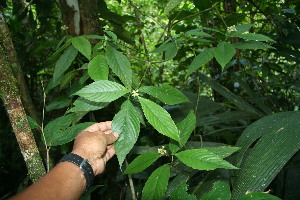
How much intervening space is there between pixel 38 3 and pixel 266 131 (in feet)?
6.12

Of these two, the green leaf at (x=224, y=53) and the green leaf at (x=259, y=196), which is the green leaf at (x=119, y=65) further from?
the green leaf at (x=259, y=196)

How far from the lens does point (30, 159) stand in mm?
976

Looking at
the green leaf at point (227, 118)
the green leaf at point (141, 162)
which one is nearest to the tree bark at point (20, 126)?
the green leaf at point (141, 162)

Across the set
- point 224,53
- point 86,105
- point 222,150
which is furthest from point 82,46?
point 222,150

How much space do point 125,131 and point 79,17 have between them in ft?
3.25

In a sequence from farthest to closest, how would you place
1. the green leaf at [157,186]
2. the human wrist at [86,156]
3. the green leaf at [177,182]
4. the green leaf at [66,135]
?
the green leaf at [177,182] < the green leaf at [66,135] < the human wrist at [86,156] < the green leaf at [157,186]

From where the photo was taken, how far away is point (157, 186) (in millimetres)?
878

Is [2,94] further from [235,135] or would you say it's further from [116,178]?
[235,135]

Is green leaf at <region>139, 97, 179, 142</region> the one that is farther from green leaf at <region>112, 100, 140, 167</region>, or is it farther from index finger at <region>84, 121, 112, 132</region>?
index finger at <region>84, 121, 112, 132</region>

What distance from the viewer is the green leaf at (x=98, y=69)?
3.14 feet

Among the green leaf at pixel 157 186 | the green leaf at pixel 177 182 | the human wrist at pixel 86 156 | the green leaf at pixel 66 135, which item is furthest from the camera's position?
the green leaf at pixel 177 182

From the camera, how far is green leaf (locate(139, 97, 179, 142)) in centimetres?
78

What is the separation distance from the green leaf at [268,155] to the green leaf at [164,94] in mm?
393

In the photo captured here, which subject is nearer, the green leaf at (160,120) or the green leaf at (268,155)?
the green leaf at (160,120)
